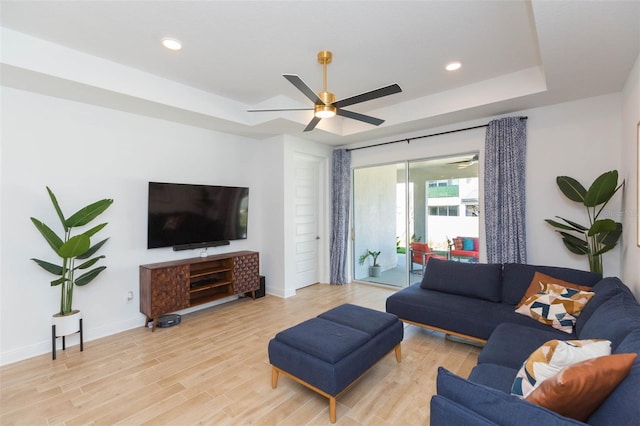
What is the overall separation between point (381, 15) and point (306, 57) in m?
0.91

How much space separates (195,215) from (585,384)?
14.0 feet

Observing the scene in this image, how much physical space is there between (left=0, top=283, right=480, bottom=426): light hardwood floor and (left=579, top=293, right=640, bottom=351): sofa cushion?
1.12 m

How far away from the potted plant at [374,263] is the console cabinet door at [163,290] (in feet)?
11.1

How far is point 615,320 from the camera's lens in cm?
169

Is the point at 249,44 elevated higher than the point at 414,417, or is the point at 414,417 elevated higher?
the point at 249,44

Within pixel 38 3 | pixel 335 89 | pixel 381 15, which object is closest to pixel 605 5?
pixel 381 15

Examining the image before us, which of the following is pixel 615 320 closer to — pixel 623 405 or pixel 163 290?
pixel 623 405

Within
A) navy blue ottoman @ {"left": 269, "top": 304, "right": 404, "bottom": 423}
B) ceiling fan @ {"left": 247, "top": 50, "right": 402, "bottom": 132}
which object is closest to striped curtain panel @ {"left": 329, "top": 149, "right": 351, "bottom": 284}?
ceiling fan @ {"left": 247, "top": 50, "right": 402, "bottom": 132}

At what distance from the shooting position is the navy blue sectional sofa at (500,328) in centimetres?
106

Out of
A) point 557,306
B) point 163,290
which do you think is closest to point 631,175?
point 557,306

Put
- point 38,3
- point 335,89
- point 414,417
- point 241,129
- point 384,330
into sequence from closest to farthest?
point 414,417, point 38,3, point 384,330, point 335,89, point 241,129

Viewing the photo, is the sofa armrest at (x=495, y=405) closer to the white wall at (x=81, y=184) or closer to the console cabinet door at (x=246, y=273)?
the console cabinet door at (x=246, y=273)

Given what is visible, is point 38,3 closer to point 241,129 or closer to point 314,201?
point 241,129

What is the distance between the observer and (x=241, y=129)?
4598 mm
